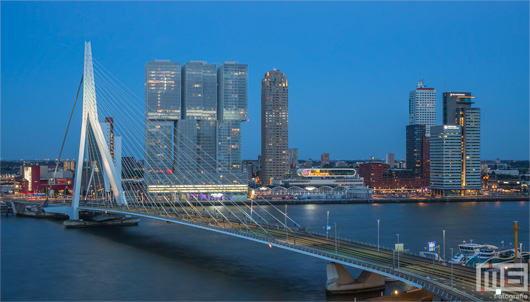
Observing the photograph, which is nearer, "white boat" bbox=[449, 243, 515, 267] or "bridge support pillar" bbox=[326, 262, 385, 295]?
"bridge support pillar" bbox=[326, 262, 385, 295]

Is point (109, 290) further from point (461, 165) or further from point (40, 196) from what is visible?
point (461, 165)

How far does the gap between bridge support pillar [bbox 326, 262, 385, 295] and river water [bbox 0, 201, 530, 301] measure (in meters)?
0.33

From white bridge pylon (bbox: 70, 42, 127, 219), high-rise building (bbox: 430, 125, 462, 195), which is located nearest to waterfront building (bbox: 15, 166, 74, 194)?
white bridge pylon (bbox: 70, 42, 127, 219)

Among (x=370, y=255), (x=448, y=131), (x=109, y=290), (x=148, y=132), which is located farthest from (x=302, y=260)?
(x=448, y=131)

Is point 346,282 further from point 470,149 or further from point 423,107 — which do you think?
point 423,107

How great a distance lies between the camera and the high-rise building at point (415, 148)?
268 ft

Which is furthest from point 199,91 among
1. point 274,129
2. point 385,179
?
point 385,179

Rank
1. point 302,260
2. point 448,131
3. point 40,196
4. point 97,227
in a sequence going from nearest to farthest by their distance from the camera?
point 302,260 < point 97,227 < point 40,196 < point 448,131

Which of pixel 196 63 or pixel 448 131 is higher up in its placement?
pixel 196 63

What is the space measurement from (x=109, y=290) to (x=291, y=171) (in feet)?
202

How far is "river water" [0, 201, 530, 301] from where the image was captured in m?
15.6

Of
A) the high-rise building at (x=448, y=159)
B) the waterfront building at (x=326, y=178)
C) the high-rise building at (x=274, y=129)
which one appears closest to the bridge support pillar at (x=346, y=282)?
the high-rise building at (x=448, y=159)

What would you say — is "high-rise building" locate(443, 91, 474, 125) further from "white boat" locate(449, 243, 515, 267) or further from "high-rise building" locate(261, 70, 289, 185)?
"white boat" locate(449, 243, 515, 267)

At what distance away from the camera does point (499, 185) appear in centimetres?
7044
